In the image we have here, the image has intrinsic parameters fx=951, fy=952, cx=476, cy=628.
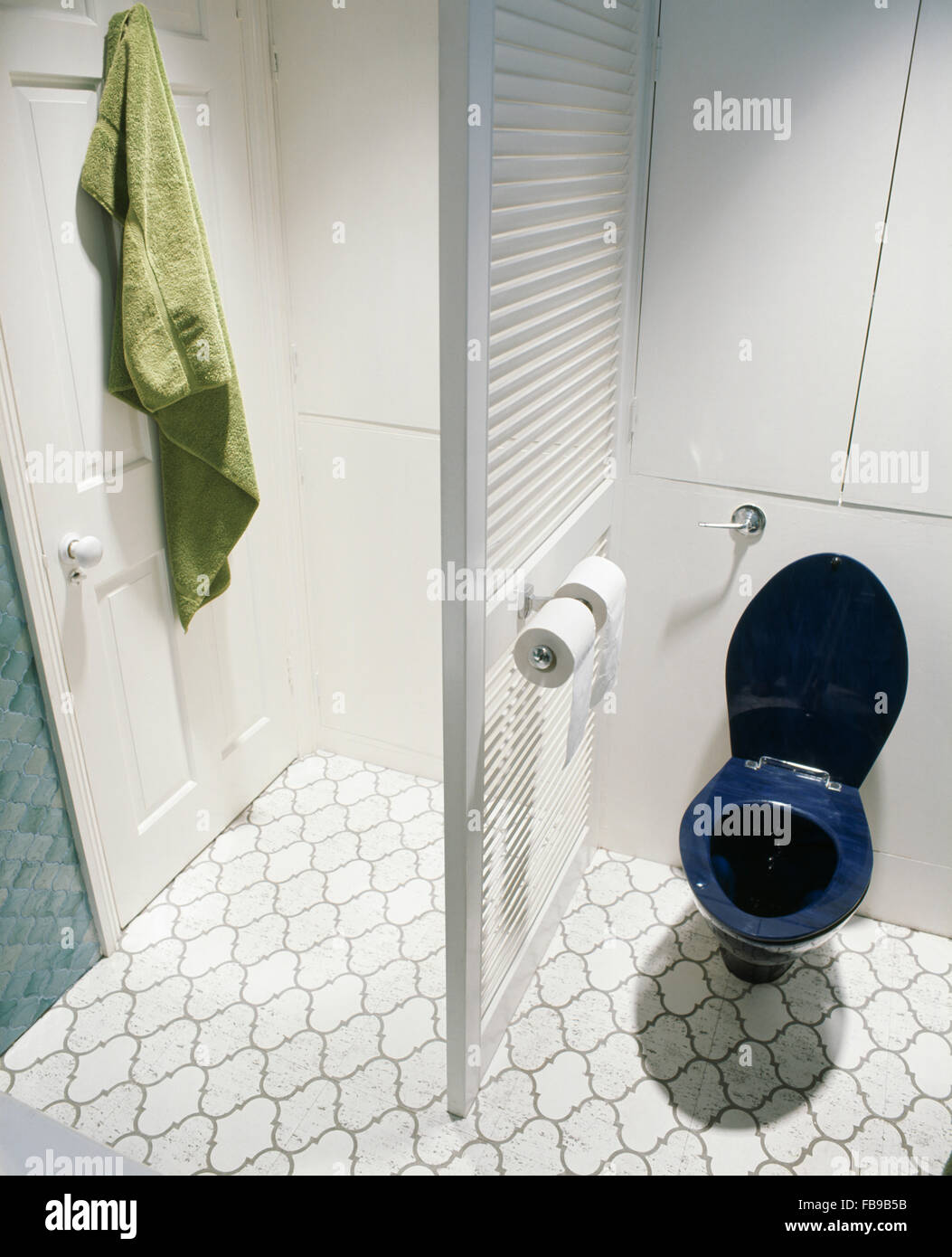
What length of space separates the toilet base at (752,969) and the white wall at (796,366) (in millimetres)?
332

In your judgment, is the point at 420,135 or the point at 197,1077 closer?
the point at 197,1077

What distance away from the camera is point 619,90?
1.63m

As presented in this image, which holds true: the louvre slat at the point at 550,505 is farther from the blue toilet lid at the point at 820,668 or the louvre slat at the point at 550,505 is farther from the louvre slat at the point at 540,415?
the blue toilet lid at the point at 820,668

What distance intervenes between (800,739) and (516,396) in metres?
1.02

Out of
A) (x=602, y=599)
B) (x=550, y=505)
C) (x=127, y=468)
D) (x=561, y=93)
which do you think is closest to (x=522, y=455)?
(x=550, y=505)

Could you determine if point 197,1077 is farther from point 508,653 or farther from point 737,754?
point 737,754

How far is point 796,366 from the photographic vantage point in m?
1.82

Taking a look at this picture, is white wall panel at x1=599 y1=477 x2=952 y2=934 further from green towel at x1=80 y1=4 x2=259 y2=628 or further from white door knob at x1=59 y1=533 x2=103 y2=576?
white door knob at x1=59 y1=533 x2=103 y2=576

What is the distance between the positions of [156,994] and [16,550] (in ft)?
3.17

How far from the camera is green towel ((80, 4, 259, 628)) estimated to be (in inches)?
63.8

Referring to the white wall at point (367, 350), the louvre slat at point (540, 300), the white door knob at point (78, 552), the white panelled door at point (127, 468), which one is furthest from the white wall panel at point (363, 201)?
the white door knob at point (78, 552)

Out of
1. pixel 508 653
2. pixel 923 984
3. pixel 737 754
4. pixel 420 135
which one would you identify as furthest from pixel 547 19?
pixel 923 984

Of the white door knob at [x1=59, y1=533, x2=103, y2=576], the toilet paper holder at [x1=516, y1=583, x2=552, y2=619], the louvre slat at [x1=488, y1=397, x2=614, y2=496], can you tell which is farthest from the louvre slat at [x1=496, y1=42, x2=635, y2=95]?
the white door knob at [x1=59, y1=533, x2=103, y2=576]

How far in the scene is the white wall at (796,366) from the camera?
1.63 m
